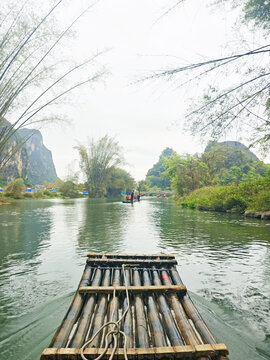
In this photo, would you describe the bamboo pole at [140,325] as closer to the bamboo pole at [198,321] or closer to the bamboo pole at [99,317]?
the bamboo pole at [99,317]

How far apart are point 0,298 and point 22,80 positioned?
18.8 ft

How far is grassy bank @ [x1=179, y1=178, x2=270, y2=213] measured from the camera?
11.3m

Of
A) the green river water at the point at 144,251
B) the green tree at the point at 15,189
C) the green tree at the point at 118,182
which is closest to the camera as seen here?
the green river water at the point at 144,251

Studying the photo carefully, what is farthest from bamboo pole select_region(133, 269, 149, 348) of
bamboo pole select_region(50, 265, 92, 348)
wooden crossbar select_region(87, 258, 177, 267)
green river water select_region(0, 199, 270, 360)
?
wooden crossbar select_region(87, 258, 177, 267)

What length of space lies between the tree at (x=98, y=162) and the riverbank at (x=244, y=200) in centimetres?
2506

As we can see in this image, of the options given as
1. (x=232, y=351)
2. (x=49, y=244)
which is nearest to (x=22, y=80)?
(x=49, y=244)

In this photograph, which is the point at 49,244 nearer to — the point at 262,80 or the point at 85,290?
the point at 85,290

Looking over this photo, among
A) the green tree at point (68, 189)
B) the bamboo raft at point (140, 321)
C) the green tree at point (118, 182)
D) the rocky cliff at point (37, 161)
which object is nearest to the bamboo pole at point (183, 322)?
the bamboo raft at point (140, 321)

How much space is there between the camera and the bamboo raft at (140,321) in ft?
4.97

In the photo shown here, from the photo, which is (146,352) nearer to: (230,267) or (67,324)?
(67,324)

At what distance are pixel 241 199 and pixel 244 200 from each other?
279 mm

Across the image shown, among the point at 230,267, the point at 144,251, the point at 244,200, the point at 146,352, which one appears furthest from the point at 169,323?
the point at 244,200

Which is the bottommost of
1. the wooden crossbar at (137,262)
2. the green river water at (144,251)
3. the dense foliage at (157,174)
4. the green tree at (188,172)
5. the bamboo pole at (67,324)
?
the green river water at (144,251)

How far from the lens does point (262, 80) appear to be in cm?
346
